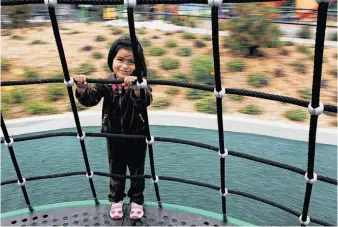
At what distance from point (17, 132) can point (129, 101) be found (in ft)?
5.16

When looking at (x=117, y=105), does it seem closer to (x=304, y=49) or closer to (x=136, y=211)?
(x=136, y=211)

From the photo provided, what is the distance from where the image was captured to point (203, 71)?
3.45m

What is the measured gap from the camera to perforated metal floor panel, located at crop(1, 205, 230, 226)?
1.32 metres

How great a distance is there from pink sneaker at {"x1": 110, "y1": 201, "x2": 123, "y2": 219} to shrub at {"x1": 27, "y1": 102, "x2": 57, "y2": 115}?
1.63 m

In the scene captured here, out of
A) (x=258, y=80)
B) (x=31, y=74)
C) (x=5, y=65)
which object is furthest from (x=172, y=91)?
(x=5, y=65)

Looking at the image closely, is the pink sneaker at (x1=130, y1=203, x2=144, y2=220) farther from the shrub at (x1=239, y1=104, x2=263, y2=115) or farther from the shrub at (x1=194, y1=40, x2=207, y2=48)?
the shrub at (x1=194, y1=40, x2=207, y2=48)

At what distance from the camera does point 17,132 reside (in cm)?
252

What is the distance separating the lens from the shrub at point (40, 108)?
280cm

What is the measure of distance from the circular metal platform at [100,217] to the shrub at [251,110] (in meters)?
1.51

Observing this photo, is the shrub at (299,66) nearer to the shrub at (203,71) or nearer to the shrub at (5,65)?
the shrub at (203,71)

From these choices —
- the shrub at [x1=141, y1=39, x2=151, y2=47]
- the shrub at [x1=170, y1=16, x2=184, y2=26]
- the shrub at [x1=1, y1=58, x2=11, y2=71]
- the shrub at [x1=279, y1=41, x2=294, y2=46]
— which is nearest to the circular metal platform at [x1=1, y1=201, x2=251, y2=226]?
the shrub at [x1=1, y1=58, x2=11, y2=71]

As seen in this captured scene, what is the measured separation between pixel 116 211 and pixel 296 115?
70.1 inches

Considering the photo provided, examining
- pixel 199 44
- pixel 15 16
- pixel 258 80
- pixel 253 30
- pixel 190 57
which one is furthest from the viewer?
pixel 15 16

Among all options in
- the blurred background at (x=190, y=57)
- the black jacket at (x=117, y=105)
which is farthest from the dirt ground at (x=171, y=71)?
the black jacket at (x=117, y=105)
